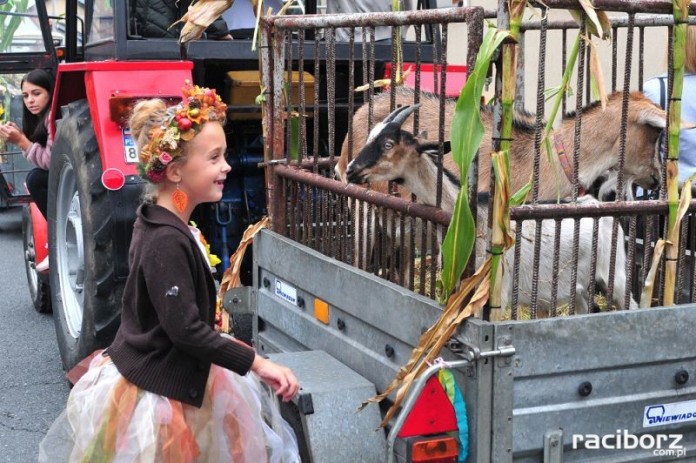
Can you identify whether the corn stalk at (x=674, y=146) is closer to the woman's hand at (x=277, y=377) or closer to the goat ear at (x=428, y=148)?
the goat ear at (x=428, y=148)

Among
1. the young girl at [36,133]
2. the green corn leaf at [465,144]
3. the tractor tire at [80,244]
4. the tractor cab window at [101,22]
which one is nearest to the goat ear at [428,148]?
Answer: the green corn leaf at [465,144]

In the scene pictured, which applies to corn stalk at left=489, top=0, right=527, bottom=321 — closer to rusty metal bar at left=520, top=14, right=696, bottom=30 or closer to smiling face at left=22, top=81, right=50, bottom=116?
rusty metal bar at left=520, top=14, right=696, bottom=30

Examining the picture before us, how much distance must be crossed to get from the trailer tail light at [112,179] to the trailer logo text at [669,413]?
246cm

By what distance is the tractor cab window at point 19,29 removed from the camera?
7328 mm

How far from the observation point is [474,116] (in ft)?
7.67

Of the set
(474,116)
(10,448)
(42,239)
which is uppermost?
(474,116)

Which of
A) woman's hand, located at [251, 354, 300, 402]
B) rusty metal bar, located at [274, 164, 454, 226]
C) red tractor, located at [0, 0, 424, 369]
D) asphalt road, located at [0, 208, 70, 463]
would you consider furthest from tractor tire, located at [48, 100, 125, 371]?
woman's hand, located at [251, 354, 300, 402]

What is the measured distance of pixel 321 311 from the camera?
3236 millimetres

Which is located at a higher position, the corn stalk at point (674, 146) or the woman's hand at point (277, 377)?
the corn stalk at point (674, 146)

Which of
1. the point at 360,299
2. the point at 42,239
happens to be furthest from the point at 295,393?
the point at 42,239

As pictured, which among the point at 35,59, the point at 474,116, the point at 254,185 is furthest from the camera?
the point at 35,59

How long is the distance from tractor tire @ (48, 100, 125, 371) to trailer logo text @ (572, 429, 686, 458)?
93.8 inches

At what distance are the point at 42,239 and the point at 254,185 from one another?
1528 mm

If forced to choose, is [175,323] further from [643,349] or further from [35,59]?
[35,59]
